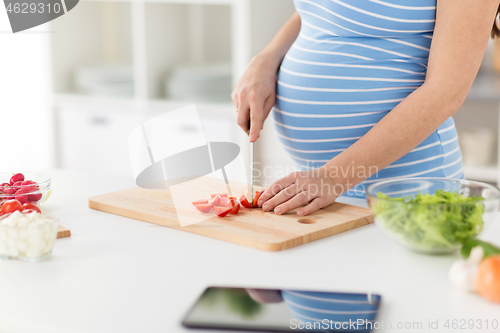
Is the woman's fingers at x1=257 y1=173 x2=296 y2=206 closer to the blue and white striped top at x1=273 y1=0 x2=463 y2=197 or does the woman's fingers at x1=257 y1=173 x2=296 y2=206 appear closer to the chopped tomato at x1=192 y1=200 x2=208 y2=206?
the chopped tomato at x1=192 y1=200 x2=208 y2=206

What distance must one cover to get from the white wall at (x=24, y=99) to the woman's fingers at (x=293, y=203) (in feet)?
6.85

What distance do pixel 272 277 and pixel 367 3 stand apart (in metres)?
0.63

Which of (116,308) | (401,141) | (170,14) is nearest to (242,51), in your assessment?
(170,14)

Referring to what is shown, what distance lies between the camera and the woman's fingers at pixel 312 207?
945mm

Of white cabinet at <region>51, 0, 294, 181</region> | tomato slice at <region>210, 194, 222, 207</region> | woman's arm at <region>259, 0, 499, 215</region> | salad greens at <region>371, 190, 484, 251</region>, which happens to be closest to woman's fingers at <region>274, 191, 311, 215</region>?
woman's arm at <region>259, 0, 499, 215</region>

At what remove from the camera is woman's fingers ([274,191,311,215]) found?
0.95 meters

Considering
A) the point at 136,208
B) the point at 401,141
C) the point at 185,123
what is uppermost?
the point at 401,141

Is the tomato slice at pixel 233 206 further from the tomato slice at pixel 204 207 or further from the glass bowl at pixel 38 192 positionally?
the glass bowl at pixel 38 192

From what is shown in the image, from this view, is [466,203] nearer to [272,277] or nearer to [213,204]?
[272,277]

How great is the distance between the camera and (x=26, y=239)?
0.74 meters

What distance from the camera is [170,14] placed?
8.64ft

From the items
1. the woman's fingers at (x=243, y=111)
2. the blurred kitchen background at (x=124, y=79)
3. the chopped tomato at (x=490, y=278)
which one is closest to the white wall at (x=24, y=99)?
the blurred kitchen background at (x=124, y=79)

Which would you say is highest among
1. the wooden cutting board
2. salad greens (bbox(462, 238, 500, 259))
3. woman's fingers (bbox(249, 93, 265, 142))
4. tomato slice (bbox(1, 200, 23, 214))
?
woman's fingers (bbox(249, 93, 265, 142))

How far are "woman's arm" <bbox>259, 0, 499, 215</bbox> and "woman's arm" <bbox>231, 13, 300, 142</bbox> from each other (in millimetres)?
178
